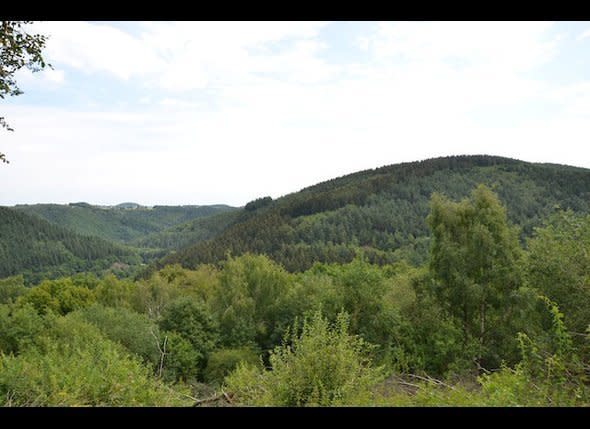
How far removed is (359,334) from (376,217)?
13429 centimetres

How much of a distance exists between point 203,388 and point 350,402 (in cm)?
1765

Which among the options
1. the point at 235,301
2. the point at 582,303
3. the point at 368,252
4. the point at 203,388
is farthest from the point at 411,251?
the point at 582,303

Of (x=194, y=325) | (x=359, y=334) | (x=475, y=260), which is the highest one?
(x=475, y=260)

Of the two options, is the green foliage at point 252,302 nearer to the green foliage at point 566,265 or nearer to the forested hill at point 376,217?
the green foliage at point 566,265

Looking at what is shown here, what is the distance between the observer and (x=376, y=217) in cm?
15100

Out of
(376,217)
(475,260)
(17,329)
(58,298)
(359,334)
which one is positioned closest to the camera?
(359,334)

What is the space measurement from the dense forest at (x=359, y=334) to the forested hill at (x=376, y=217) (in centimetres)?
6964

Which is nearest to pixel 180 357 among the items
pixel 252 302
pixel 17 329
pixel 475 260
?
pixel 252 302

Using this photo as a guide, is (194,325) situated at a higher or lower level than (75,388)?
lower

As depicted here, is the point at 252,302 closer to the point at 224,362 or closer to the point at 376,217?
the point at 224,362

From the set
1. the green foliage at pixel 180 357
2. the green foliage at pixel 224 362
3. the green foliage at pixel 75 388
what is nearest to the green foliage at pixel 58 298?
the green foliage at pixel 180 357

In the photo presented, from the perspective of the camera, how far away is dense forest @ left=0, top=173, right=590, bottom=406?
253 inches
